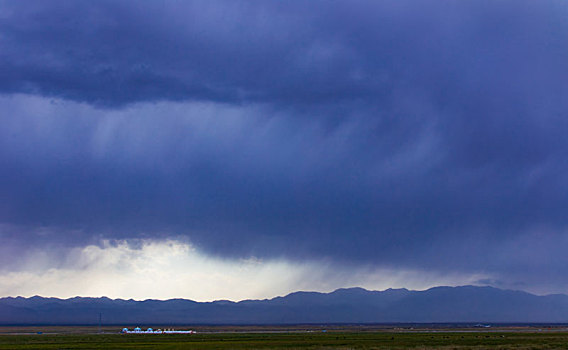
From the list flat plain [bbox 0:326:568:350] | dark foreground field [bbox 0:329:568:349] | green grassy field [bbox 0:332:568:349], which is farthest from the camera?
flat plain [bbox 0:326:568:350]

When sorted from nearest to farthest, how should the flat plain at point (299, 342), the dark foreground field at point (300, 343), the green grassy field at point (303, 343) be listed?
the green grassy field at point (303, 343)
the dark foreground field at point (300, 343)
the flat plain at point (299, 342)

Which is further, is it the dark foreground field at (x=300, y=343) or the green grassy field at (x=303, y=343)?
the dark foreground field at (x=300, y=343)

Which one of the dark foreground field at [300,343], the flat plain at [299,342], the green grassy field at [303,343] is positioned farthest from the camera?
the flat plain at [299,342]

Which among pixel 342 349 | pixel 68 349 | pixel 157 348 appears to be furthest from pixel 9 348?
pixel 342 349

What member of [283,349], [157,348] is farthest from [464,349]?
[157,348]

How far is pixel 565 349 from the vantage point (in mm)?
82812

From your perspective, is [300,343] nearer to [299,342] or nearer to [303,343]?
[303,343]

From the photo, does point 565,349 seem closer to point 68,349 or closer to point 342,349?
point 342,349

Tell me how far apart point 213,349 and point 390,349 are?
26672 mm

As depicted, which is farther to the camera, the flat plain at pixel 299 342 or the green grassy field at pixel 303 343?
the flat plain at pixel 299 342

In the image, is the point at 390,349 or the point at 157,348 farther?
the point at 157,348

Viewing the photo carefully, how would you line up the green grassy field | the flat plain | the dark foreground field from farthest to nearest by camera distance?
1. the flat plain
2. the dark foreground field
3. the green grassy field

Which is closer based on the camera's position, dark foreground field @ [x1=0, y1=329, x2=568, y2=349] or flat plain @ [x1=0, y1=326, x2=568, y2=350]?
dark foreground field @ [x1=0, y1=329, x2=568, y2=349]

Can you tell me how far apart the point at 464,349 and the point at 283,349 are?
26.1 m
